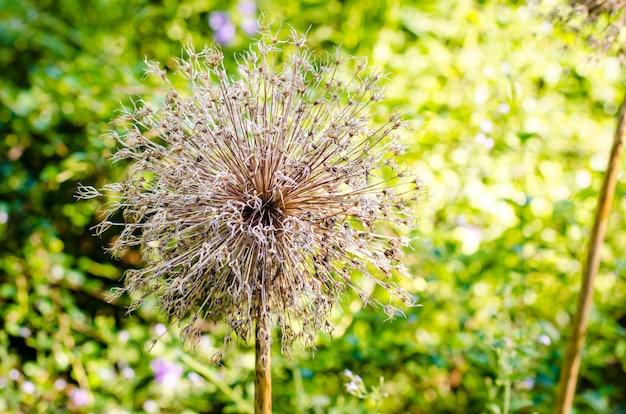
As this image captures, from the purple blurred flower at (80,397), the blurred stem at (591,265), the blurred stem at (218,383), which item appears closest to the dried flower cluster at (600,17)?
the blurred stem at (591,265)

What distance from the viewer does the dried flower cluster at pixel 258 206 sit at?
34.5 inches

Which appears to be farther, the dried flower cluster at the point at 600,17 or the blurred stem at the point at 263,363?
the dried flower cluster at the point at 600,17

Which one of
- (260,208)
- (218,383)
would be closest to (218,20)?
(218,383)

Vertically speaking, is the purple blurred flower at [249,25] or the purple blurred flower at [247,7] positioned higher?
the purple blurred flower at [247,7]

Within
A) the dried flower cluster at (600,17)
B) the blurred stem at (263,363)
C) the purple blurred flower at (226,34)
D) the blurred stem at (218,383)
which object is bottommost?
the blurred stem at (263,363)

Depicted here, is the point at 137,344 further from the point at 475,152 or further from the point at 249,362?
the point at 475,152

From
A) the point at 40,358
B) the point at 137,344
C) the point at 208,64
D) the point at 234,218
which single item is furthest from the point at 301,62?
the point at 40,358

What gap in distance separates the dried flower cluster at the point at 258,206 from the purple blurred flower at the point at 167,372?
3.10 ft

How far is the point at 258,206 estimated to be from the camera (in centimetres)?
89

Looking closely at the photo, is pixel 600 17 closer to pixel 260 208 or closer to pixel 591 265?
pixel 591 265

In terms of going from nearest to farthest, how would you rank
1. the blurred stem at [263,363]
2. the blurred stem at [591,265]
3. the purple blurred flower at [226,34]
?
the blurred stem at [263,363] → the blurred stem at [591,265] → the purple blurred flower at [226,34]

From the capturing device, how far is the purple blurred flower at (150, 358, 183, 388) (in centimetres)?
181

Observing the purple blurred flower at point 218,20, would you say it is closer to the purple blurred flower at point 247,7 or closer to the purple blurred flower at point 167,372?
the purple blurred flower at point 247,7

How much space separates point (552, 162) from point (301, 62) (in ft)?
5.39
